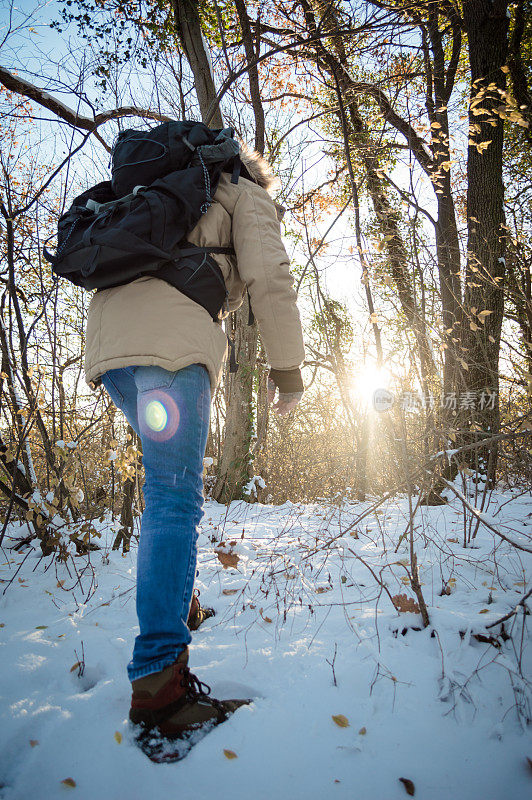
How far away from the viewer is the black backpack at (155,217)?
1155 mm

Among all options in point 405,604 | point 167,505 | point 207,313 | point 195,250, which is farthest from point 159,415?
point 405,604

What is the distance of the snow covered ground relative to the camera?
37.0 inches

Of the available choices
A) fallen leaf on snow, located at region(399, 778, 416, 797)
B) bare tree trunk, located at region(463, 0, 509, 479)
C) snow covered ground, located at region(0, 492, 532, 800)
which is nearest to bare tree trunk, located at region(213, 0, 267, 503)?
bare tree trunk, located at region(463, 0, 509, 479)

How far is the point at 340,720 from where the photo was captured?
42.9 inches

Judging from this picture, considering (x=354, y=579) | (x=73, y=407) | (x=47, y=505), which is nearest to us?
(x=354, y=579)

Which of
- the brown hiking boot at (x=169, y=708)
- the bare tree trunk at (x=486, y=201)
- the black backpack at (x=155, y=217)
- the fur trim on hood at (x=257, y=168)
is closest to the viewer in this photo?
the brown hiking boot at (x=169, y=708)

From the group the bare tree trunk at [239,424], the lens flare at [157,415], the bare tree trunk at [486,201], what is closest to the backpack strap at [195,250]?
the lens flare at [157,415]

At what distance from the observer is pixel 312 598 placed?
176cm

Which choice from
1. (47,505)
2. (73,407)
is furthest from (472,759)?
(73,407)

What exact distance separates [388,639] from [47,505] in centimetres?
189

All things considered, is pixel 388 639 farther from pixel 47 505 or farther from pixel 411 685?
pixel 47 505

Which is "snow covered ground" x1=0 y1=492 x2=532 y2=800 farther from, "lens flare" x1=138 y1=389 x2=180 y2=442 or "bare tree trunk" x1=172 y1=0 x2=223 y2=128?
"bare tree trunk" x1=172 y1=0 x2=223 y2=128

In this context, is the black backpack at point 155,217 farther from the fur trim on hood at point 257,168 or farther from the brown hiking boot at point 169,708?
the brown hiking boot at point 169,708

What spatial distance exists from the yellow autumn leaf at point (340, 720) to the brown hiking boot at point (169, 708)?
0.30 meters
